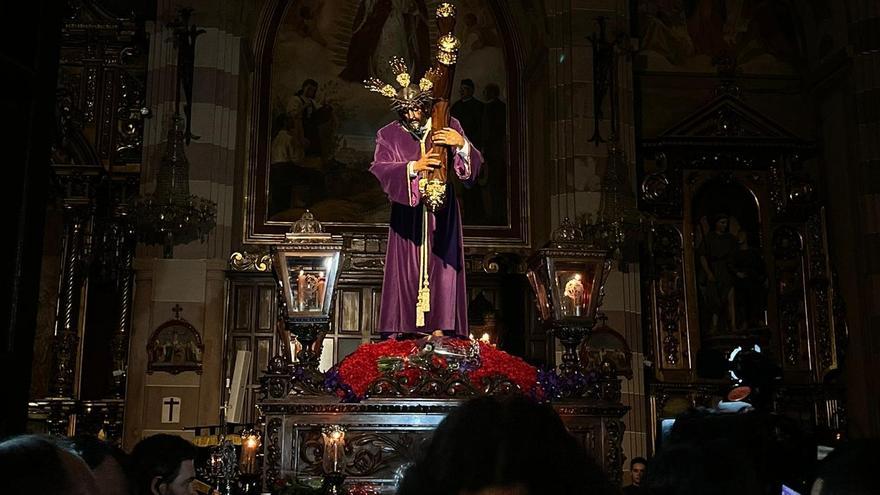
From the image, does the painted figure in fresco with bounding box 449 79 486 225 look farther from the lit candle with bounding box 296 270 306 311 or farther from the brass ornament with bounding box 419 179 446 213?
the lit candle with bounding box 296 270 306 311

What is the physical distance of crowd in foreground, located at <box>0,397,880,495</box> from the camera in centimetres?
146

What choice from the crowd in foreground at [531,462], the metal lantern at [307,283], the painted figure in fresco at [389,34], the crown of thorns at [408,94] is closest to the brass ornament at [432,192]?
the crown of thorns at [408,94]

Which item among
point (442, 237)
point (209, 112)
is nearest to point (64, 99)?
point (209, 112)

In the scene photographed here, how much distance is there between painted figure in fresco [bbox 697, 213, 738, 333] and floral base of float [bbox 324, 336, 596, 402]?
5.94 metres

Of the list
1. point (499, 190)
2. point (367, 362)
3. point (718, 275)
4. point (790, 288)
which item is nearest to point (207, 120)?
point (499, 190)

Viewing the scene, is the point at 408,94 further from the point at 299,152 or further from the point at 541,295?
the point at 299,152

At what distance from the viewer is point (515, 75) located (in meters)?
14.1

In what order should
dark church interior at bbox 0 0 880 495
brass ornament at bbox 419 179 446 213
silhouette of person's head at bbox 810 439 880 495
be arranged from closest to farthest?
1. silhouette of person's head at bbox 810 439 880 495
2. brass ornament at bbox 419 179 446 213
3. dark church interior at bbox 0 0 880 495

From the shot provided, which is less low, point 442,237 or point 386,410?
point 442,237

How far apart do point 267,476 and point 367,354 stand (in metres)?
1.31

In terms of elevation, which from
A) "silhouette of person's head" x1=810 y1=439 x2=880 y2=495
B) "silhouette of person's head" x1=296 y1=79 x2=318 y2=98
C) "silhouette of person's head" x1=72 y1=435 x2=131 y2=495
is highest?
"silhouette of person's head" x1=296 y1=79 x2=318 y2=98

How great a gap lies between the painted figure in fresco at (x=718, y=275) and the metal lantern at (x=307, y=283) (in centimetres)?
699

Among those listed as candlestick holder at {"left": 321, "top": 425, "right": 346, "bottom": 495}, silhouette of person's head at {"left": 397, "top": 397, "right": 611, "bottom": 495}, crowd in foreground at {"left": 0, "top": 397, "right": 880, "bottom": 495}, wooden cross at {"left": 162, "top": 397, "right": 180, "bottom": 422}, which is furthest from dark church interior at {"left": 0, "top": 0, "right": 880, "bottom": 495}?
silhouette of person's head at {"left": 397, "top": 397, "right": 611, "bottom": 495}

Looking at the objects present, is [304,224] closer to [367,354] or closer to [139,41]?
[367,354]
